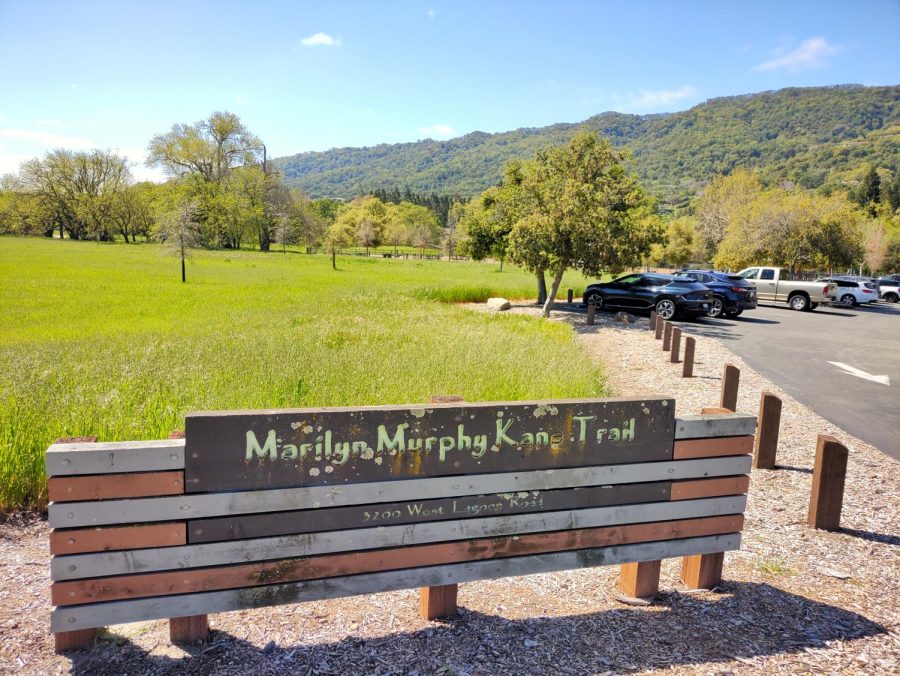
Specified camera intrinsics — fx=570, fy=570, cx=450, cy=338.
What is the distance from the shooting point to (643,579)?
10.5 ft

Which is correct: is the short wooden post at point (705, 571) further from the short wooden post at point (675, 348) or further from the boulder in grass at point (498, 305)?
the boulder in grass at point (498, 305)

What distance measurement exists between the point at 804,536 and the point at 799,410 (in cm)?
443

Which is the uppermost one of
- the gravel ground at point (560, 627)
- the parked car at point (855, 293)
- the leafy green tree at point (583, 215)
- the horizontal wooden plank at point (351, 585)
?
the leafy green tree at point (583, 215)

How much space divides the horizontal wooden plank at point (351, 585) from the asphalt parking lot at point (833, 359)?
4972 mm

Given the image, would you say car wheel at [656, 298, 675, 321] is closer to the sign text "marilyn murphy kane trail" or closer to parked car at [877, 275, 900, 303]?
the sign text "marilyn murphy kane trail"

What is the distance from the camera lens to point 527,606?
Result: 3.20 meters

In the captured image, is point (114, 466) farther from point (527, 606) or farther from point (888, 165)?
point (888, 165)

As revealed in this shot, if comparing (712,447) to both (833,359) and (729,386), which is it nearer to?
(729,386)

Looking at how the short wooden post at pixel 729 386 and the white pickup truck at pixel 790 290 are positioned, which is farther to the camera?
the white pickup truck at pixel 790 290

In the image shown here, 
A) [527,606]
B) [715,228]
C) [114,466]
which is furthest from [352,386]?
[715,228]

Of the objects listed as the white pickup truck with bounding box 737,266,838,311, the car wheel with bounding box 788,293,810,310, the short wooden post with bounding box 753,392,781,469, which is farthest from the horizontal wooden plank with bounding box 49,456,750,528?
the car wheel with bounding box 788,293,810,310

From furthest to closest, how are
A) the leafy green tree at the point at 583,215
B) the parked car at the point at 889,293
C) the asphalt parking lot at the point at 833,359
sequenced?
1. the parked car at the point at 889,293
2. the leafy green tree at the point at 583,215
3. the asphalt parking lot at the point at 833,359

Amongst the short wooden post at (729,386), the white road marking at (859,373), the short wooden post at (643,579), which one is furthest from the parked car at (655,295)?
the short wooden post at (643,579)

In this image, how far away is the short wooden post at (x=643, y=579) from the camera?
3191 millimetres
